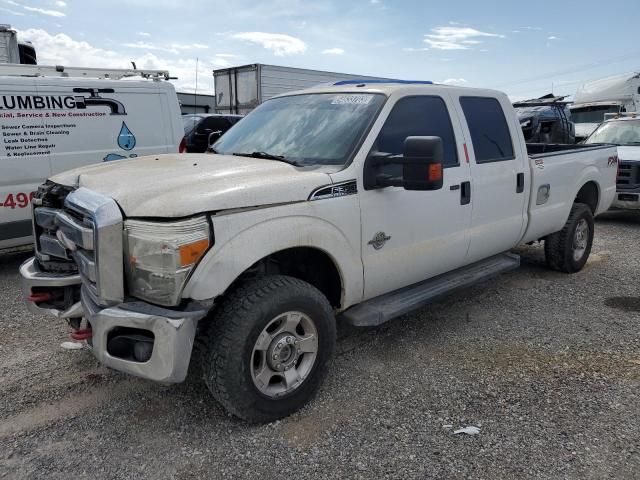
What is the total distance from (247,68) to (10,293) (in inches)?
462

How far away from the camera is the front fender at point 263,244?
8.70 feet

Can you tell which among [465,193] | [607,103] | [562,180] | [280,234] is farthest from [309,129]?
[607,103]

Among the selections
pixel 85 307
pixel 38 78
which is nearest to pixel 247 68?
pixel 38 78

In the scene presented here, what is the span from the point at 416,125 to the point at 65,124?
4.36 m

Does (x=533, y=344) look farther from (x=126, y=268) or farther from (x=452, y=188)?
(x=126, y=268)


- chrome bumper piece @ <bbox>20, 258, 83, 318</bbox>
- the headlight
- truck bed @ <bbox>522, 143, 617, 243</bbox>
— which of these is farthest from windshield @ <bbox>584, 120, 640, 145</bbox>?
chrome bumper piece @ <bbox>20, 258, 83, 318</bbox>

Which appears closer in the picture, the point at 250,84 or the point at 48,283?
the point at 48,283

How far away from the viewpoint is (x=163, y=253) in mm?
2559

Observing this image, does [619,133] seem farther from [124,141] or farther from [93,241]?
[93,241]

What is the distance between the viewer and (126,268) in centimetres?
269

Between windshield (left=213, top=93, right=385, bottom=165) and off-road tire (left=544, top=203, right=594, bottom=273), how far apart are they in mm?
3232

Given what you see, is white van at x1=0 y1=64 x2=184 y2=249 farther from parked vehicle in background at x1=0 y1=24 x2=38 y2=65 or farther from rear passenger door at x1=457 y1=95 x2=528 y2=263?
rear passenger door at x1=457 y1=95 x2=528 y2=263

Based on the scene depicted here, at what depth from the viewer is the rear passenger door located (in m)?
4.28

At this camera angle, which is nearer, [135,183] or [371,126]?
[135,183]
